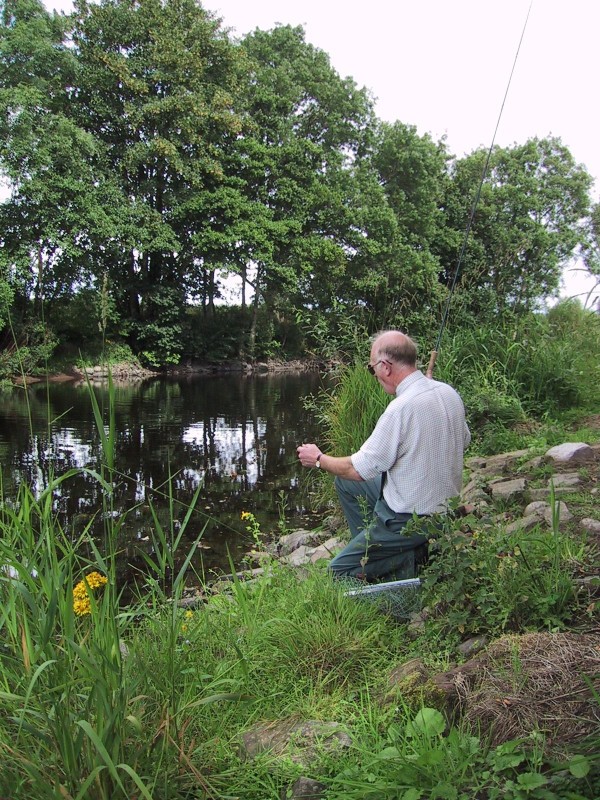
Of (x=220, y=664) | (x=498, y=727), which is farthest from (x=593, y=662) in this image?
(x=220, y=664)

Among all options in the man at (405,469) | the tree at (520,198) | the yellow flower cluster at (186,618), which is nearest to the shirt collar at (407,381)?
the man at (405,469)

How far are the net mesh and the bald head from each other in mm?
990

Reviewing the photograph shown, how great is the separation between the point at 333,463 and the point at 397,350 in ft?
1.97

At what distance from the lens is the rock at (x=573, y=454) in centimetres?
360

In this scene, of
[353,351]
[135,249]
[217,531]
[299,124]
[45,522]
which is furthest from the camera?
[299,124]

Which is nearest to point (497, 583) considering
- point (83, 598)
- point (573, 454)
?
point (83, 598)

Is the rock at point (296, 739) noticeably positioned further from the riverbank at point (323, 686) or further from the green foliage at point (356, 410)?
the green foliage at point (356, 410)

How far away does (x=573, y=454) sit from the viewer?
11.9 ft

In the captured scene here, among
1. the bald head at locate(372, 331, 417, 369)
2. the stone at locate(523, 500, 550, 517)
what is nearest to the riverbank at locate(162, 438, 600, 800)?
the stone at locate(523, 500, 550, 517)

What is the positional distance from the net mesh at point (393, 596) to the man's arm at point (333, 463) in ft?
1.72

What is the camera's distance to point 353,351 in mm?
6477

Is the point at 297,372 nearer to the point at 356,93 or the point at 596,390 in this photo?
the point at 356,93

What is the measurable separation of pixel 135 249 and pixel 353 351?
18.2 m

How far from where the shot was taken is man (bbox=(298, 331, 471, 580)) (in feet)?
8.34
